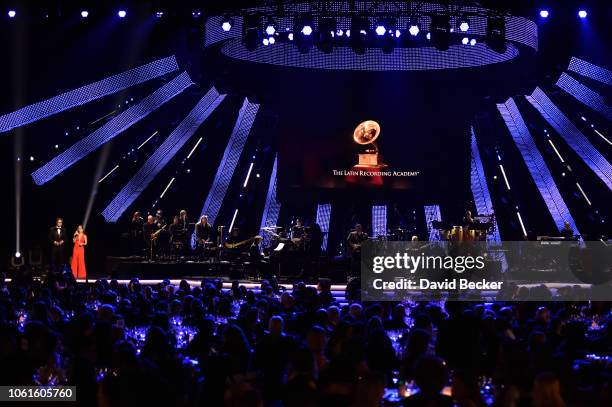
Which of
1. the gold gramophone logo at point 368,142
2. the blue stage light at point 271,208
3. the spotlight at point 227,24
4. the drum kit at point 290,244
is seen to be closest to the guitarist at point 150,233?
the drum kit at point 290,244

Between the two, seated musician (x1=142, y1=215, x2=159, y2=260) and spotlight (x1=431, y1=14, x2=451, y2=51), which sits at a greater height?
spotlight (x1=431, y1=14, x2=451, y2=51)

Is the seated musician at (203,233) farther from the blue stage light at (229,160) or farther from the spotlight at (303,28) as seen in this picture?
the spotlight at (303,28)

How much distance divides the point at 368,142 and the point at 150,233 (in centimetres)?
714

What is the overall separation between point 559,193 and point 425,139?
18.8ft

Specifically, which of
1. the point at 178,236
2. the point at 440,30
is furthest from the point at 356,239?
the point at 178,236

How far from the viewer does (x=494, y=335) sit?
9.84 metres

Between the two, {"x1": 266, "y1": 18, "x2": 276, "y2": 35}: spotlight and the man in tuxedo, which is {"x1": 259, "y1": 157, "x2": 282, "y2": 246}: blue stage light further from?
{"x1": 266, "y1": 18, "x2": 276, "y2": 35}: spotlight

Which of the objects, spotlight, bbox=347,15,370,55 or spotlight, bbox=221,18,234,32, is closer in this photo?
spotlight, bbox=347,15,370,55

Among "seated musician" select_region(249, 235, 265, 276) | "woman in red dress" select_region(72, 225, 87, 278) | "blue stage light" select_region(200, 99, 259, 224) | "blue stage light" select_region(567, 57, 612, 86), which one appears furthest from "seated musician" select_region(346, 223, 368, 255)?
"blue stage light" select_region(200, 99, 259, 224)

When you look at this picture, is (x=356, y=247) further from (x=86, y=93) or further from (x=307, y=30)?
(x=86, y=93)

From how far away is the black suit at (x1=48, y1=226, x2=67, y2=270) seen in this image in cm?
2511

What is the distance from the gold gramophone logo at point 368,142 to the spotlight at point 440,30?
638 centimetres

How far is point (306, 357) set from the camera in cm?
757

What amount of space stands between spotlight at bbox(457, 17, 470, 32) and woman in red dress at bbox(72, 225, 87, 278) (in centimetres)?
1177
